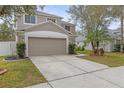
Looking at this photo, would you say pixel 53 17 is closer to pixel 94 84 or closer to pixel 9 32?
pixel 9 32

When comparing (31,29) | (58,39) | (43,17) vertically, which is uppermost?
(43,17)

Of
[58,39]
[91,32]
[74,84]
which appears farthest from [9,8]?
[91,32]

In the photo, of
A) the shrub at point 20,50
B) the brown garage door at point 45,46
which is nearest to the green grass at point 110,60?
the brown garage door at point 45,46

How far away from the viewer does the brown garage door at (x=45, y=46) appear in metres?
15.2

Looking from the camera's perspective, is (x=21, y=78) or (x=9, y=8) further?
(x=9, y=8)

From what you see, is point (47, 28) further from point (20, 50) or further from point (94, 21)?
point (94, 21)

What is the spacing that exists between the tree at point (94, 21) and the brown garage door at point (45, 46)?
10.8ft

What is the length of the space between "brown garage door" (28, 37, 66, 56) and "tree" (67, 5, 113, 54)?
329cm

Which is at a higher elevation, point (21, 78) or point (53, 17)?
point (53, 17)

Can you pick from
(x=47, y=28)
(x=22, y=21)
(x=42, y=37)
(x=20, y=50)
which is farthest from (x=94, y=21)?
(x=20, y=50)

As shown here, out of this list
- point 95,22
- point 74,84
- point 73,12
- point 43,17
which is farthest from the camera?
point 43,17

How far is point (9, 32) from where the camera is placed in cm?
998

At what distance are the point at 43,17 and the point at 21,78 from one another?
14343 millimetres

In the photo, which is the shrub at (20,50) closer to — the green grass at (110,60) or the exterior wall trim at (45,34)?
the exterior wall trim at (45,34)
